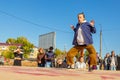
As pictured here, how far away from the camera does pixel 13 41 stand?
15462cm

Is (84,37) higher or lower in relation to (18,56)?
higher

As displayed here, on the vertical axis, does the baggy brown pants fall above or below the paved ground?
above

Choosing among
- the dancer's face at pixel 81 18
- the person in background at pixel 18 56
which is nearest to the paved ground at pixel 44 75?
the dancer's face at pixel 81 18

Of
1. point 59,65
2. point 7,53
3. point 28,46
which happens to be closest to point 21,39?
point 7,53

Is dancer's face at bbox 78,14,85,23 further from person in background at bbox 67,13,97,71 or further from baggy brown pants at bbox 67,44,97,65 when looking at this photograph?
baggy brown pants at bbox 67,44,97,65

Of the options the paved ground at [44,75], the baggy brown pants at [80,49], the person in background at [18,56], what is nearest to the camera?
the paved ground at [44,75]

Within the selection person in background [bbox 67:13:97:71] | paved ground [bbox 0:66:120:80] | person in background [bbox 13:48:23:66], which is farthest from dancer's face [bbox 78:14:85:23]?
person in background [bbox 13:48:23:66]

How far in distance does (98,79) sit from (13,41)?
150 m

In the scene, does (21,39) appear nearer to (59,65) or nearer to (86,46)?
(59,65)

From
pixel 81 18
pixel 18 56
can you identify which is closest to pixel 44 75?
pixel 81 18

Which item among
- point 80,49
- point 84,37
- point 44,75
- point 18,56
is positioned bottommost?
point 44,75

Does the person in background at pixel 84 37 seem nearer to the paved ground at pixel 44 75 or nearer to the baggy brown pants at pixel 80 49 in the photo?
the baggy brown pants at pixel 80 49

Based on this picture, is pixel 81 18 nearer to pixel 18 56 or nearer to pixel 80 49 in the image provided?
pixel 80 49

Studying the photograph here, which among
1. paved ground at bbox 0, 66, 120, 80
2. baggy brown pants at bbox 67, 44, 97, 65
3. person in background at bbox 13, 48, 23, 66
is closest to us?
paved ground at bbox 0, 66, 120, 80
